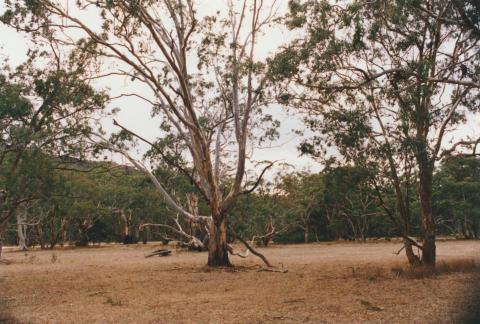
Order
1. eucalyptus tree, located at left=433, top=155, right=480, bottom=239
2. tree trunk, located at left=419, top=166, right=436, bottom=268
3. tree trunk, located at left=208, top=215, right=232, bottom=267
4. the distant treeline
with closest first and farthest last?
tree trunk, located at left=419, top=166, right=436, bottom=268 → tree trunk, located at left=208, top=215, right=232, bottom=267 → the distant treeline → eucalyptus tree, located at left=433, top=155, right=480, bottom=239

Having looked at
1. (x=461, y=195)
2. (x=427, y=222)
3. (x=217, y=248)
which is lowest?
(x=217, y=248)

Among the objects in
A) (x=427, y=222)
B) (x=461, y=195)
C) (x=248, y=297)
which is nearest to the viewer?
(x=248, y=297)

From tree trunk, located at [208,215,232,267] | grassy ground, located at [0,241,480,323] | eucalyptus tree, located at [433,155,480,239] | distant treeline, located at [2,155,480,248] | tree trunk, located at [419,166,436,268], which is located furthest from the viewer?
eucalyptus tree, located at [433,155,480,239]

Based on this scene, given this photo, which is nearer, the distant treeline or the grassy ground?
the grassy ground

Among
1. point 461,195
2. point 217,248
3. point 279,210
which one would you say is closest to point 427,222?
point 217,248

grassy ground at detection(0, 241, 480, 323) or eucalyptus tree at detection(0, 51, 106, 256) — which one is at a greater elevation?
eucalyptus tree at detection(0, 51, 106, 256)

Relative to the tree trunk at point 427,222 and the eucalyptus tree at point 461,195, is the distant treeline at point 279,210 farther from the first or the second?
the tree trunk at point 427,222

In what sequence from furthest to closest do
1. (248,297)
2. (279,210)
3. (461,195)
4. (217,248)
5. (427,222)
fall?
1. (461,195)
2. (279,210)
3. (217,248)
4. (427,222)
5. (248,297)

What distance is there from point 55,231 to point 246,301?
44.5m

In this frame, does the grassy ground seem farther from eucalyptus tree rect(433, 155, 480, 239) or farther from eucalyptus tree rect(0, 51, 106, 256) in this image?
eucalyptus tree rect(433, 155, 480, 239)

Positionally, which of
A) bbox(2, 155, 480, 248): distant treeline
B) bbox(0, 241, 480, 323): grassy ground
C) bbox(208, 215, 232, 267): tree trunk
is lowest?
bbox(0, 241, 480, 323): grassy ground

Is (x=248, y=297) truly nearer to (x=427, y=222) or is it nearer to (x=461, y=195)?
(x=427, y=222)

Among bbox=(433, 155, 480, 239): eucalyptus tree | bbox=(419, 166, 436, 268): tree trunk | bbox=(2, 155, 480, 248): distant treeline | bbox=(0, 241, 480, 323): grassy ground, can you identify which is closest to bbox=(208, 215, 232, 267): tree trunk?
bbox=(0, 241, 480, 323): grassy ground

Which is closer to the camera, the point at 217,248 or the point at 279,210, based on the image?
the point at 217,248
